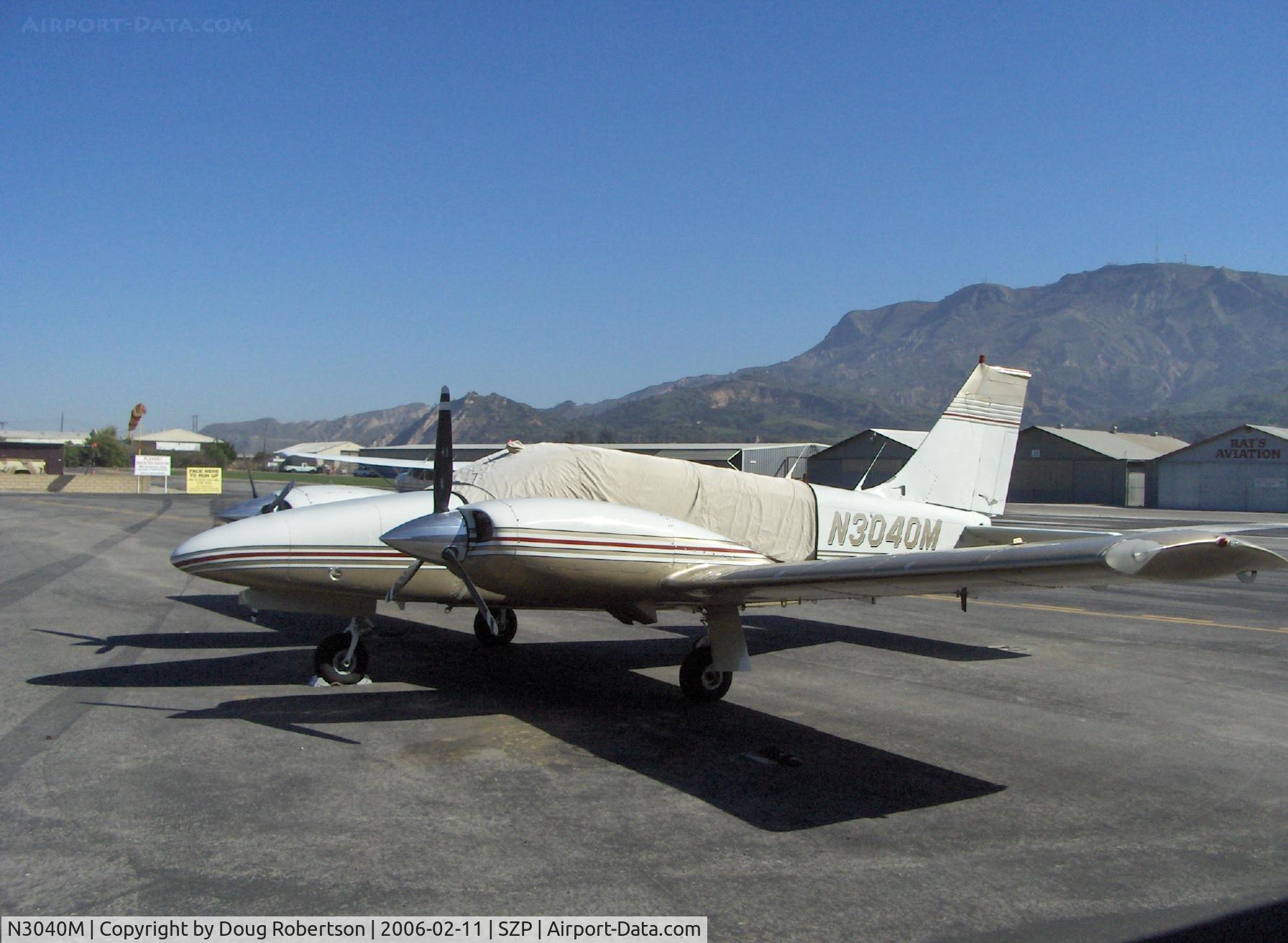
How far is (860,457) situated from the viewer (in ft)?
224

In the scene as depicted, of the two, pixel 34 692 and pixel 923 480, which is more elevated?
pixel 923 480

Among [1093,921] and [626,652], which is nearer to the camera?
[1093,921]

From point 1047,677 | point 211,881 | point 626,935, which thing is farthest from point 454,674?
point 1047,677

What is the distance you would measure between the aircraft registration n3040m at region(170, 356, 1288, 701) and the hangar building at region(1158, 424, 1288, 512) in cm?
5745

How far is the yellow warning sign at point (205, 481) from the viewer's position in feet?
186

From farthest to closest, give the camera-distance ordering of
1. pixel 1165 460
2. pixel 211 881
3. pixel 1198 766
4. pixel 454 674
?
pixel 1165 460
pixel 454 674
pixel 1198 766
pixel 211 881

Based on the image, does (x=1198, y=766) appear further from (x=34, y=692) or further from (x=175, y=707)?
(x=34, y=692)

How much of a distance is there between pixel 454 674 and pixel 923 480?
22.6ft

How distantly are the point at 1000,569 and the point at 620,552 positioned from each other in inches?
127

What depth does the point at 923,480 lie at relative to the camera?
500 inches

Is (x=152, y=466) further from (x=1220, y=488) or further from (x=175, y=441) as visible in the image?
(x=175, y=441)

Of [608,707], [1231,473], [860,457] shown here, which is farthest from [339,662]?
[1231,473]

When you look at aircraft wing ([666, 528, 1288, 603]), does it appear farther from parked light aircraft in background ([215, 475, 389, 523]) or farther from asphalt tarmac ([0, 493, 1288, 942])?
parked light aircraft in background ([215, 475, 389, 523])

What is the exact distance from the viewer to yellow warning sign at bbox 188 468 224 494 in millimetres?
56656
